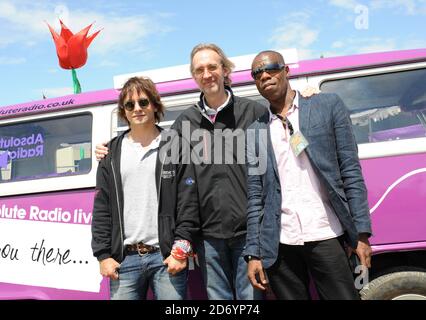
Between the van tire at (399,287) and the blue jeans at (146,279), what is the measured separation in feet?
4.98

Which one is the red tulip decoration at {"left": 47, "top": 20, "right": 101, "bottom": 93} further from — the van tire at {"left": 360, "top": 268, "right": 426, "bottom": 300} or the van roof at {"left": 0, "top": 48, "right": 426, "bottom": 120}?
the van tire at {"left": 360, "top": 268, "right": 426, "bottom": 300}

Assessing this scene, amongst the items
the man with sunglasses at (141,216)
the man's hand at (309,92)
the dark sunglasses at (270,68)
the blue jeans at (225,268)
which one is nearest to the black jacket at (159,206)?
the man with sunglasses at (141,216)

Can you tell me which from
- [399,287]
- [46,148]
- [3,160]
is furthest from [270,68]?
[3,160]

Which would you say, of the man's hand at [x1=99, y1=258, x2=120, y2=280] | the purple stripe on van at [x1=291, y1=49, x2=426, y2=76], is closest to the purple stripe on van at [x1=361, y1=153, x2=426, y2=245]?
the purple stripe on van at [x1=291, y1=49, x2=426, y2=76]

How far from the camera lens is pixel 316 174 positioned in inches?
87.6

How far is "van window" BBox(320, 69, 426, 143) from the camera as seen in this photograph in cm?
317

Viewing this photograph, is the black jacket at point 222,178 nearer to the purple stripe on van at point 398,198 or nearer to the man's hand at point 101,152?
the man's hand at point 101,152

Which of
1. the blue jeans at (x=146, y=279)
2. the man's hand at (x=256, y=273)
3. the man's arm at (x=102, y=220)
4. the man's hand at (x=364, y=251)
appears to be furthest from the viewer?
the man's arm at (x=102, y=220)

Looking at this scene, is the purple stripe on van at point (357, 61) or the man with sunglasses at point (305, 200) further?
the purple stripe on van at point (357, 61)

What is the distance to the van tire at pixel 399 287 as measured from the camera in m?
2.98

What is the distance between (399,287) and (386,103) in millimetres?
1415

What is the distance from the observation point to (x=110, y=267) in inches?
94.4
